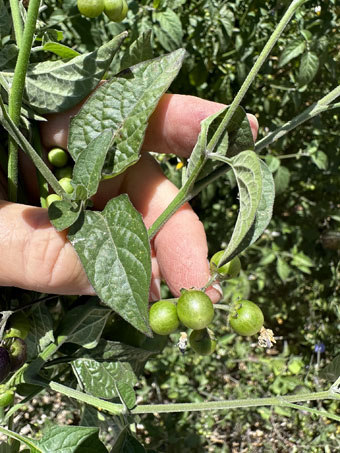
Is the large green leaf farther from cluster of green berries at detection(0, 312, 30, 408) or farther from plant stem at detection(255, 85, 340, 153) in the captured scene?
cluster of green berries at detection(0, 312, 30, 408)

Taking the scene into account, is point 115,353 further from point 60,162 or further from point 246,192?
point 246,192

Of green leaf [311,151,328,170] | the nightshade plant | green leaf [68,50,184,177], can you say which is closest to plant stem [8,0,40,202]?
the nightshade plant

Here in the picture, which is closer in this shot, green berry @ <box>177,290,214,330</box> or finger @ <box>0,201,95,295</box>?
green berry @ <box>177,290,214,330</box>

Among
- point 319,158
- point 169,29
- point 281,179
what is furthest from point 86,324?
point 319,158

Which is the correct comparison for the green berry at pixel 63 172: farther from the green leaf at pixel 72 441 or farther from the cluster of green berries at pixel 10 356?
the green leaf at pixel 72 441

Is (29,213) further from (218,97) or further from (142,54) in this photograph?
(218,97)

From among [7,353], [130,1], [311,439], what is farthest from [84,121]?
[311,439]

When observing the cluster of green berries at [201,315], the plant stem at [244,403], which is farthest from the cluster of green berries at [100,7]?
the plant stem at [244,403]

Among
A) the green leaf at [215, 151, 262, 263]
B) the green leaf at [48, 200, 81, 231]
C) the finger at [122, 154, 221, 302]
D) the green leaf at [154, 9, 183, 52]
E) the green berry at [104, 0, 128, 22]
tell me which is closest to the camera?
the green leaf at [215, 151, 262, 263]
